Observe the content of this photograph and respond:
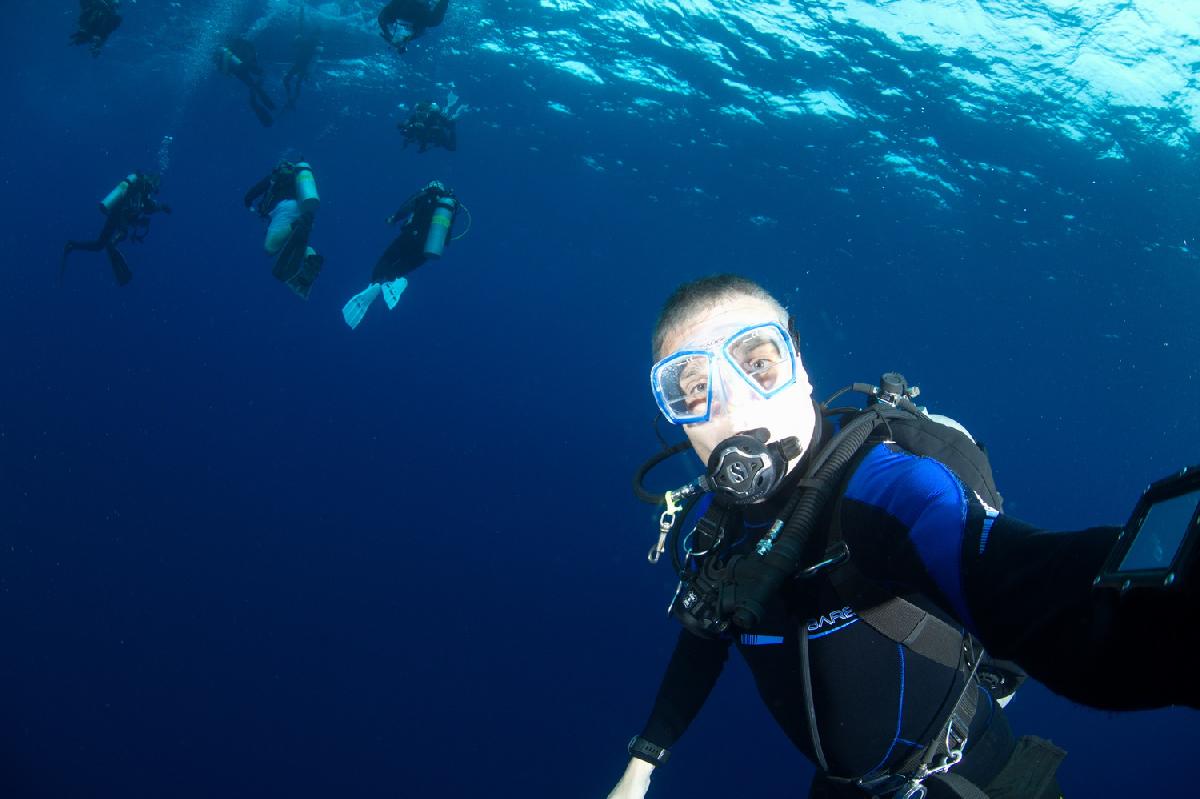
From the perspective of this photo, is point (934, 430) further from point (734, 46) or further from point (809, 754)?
point (734, 46)

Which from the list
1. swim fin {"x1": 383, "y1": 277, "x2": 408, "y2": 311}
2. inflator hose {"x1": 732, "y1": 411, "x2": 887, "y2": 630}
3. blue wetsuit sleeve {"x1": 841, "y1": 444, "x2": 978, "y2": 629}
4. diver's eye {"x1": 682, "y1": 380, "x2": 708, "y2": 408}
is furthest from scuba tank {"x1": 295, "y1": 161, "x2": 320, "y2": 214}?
blue wetsuit sleeve {"x1": 841, "y1": 444, "x2": 978, "y2": 629}

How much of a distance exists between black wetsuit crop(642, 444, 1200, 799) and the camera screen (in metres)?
0.07

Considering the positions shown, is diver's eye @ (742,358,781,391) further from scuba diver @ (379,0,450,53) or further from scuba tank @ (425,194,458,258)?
scuba diver @ (379,0,450,53)

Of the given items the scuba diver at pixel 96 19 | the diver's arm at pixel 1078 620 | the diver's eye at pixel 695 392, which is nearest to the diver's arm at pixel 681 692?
the diver's eye at pixel 695 392

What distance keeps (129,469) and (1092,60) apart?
177 ft

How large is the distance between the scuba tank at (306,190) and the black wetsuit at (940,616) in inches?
345

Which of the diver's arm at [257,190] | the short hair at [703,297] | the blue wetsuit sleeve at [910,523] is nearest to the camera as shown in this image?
the blue wetsuit sleeve at [910,523]

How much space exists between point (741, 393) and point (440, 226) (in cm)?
760

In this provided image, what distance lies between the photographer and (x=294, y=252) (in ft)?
30.8

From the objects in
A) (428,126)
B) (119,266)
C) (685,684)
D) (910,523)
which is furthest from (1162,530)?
(119,266)

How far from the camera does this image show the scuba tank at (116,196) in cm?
1206

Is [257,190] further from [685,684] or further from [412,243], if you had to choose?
[685,684]

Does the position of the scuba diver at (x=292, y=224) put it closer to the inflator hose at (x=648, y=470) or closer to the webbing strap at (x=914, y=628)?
the inflator hose at (x=648, y=470)

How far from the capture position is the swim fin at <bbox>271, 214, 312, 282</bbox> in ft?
30.2
